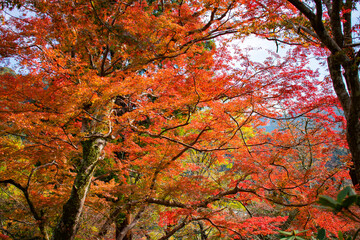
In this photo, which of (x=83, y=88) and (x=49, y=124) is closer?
(x=83, y=88)

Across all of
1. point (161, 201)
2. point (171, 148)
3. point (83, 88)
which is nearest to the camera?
point (83, 88)

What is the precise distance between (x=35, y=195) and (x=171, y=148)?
3693 mm

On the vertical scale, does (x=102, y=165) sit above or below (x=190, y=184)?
above

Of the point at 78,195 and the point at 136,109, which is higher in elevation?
the point at 136,109

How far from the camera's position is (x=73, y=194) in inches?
174

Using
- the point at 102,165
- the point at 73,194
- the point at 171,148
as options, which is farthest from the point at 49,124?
the point at 102,165

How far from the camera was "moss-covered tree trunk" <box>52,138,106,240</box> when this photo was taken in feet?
13.7

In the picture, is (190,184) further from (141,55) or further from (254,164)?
(141,55)

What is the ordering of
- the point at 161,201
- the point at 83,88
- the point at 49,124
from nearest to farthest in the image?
1. the point at 83,88
2. the point at 49,124
3. the point at 161,201

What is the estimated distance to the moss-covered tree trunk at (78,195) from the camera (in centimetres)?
417

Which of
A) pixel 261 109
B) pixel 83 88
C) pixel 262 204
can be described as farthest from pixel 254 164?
pixel 83 88

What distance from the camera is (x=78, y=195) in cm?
442

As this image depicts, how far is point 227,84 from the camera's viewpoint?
193 inches

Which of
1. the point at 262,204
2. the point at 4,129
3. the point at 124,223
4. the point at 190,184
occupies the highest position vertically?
the point at 4,129
